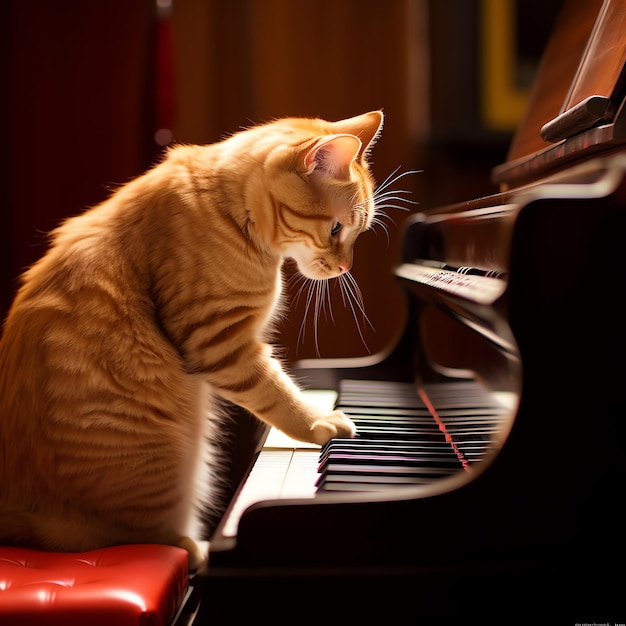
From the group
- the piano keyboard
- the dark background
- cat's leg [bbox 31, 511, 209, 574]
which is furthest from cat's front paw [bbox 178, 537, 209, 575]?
the dark background

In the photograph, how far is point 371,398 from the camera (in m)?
1.67

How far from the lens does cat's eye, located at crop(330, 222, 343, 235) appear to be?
1593 millimetres

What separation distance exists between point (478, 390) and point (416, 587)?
3.00 feet

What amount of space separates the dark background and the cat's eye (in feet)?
4.13

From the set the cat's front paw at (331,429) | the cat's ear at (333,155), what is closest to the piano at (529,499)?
the cat's front paw at (331,429)

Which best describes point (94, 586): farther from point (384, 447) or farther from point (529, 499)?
point (529, 499)

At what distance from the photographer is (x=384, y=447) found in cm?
124

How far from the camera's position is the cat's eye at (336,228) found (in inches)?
62.7

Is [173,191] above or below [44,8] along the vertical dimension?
below

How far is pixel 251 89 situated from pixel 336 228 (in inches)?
56.9

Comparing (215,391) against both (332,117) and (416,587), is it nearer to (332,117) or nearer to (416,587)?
(416,587)

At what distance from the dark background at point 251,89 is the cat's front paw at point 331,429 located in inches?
59.0

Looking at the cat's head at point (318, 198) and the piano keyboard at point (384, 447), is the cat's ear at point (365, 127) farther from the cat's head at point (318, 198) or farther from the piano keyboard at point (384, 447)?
the piano keyboard at point (384, 447)

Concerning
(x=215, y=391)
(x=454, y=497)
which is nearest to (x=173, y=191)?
(x=215, y=391)
